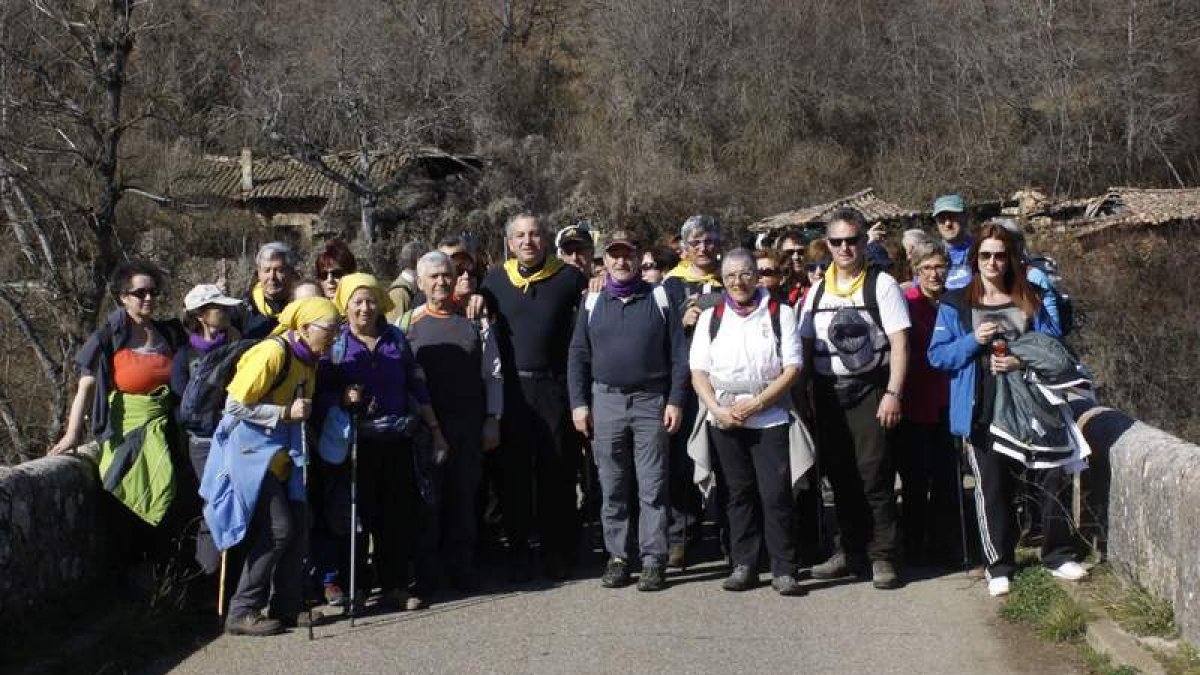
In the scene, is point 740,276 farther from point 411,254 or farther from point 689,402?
point 411,254

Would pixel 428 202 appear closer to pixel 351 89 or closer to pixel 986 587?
pixel 351 89

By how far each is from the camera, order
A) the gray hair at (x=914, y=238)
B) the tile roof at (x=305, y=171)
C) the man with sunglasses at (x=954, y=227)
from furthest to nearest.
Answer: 1. the tile roof at (x=305, y=171)
2. the man with sunglasses at (x=954, y=227)
3. the gray hair at (x=914, y=238)

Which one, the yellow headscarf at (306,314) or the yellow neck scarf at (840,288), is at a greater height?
the yellow neck scarf at (840,288)

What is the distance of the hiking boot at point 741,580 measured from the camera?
6.88 m

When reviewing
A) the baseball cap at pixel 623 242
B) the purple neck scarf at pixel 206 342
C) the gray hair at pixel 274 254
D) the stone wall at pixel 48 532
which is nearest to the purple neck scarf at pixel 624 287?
the baseball cap at pixel 623 242

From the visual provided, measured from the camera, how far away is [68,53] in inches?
433

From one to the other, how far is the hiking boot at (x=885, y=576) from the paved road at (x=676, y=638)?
Answer: 6 centimetres

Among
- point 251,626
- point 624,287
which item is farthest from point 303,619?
point 624,287

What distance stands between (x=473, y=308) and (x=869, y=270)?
2200 mm

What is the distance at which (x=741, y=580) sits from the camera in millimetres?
6875

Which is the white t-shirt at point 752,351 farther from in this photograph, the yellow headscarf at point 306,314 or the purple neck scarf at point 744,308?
the yellow headscarf at point 306,314

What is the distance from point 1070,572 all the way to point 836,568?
1.26 m

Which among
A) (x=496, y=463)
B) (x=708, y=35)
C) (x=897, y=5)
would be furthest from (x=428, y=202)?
(x=496, y=463)

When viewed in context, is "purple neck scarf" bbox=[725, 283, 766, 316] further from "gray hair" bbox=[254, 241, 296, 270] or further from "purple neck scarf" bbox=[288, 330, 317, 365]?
"gray hair" bbox=[254, 241, 296, 270]
